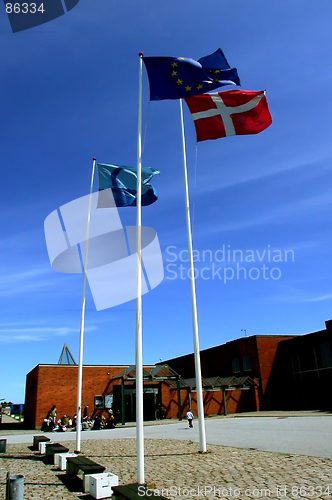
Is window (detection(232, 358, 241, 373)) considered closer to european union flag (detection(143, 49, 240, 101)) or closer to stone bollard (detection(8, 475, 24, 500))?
european union flag (detection(143, 49, 240, 101))

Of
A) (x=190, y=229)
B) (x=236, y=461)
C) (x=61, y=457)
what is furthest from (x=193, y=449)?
(x=190, y=229)

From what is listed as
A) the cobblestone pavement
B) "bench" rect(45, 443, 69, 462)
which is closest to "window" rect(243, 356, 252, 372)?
the cobblestone pavement

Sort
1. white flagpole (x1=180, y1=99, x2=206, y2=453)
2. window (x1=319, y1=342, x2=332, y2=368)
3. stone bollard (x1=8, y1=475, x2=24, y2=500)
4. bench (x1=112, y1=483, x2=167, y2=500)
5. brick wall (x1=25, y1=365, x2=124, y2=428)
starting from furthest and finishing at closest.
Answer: window (x1=319, y1=342, x2=332, y2=368) → brick wall (x1=25, y1=365, x2=124, y2=428) → white flagpole (x1=180, y1=99, x2=206, y2=453) → stone bollard (x1=8, y1=475, x2=24, y2=500) → bench (x1=112, y1=483, x2=167, y2=500)

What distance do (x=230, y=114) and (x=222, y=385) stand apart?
1122 inches

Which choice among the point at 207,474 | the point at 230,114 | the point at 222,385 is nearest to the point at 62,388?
the point at 222,385

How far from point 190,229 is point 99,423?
62.1 feet

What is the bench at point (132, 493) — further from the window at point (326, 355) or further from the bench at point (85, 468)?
the window at point (326, 355)

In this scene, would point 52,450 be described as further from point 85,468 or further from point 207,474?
point 207,474

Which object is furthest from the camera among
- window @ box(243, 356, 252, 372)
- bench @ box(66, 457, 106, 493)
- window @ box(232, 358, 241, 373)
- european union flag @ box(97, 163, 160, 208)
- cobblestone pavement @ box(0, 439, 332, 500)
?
window @ box(232, 358, 241, 373)

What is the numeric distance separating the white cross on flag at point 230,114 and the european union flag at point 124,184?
7.73 feet

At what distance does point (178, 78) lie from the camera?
37.2ft

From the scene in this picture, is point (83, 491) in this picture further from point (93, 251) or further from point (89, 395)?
point (89, 395)

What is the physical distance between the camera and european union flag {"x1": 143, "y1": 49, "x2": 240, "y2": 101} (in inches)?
441

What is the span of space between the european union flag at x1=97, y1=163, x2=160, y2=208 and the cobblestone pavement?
8063mm
